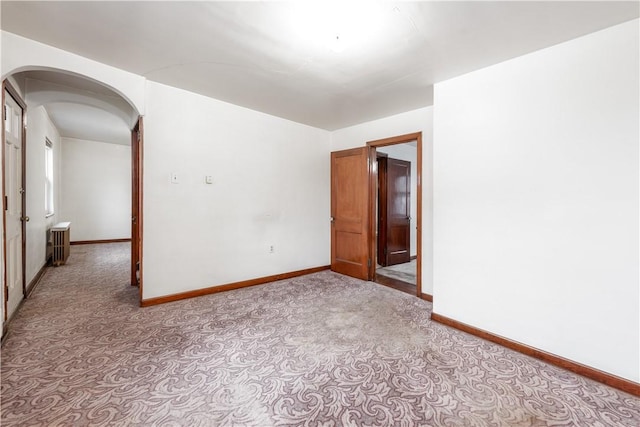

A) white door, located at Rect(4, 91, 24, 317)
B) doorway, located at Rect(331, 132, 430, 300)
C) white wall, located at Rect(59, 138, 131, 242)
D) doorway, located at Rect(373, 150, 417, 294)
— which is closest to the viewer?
white door, located at Rect(4, 91, 24, 317)

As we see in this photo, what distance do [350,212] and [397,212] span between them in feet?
4.50

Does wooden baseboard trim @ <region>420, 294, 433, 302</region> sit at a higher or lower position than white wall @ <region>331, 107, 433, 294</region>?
lower

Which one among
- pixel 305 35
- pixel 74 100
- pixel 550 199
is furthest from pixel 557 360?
pixel 74 100

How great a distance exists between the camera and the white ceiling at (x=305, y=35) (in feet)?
6.01

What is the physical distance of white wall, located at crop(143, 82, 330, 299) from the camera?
319 centimetres

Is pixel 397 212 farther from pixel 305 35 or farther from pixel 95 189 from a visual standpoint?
pixel 95 189

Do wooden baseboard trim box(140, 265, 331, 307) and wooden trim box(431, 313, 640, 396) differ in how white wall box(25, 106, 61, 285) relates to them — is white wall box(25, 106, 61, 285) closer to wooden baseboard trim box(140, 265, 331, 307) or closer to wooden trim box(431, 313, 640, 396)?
wooden baseboard trim box(140, 265, 331, 307)

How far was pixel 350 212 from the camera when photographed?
184 inches

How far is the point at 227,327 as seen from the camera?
8.80 ft

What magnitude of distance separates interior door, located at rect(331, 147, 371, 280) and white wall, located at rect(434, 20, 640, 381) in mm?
1623

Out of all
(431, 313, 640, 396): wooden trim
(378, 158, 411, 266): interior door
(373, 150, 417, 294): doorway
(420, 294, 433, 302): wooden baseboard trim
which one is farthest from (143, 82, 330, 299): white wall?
(431, 313, 640, 396): wooden trim

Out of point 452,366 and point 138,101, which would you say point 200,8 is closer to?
point 138,101

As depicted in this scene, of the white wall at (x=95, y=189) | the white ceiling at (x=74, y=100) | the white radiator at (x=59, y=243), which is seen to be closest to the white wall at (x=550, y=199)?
the white ceiling at (x=74, y=100)

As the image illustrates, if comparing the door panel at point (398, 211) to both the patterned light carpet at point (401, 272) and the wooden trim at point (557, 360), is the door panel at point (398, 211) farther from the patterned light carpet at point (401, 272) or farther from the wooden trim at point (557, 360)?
the wooden trim at point (557, 360)
